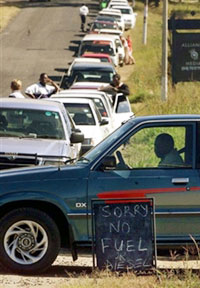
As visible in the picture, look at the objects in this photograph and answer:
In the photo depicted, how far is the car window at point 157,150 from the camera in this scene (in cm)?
963

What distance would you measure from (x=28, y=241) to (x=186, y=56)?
68.1 feet

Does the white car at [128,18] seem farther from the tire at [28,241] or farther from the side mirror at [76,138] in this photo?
the tire at [28,241]

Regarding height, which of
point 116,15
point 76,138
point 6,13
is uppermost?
point 76,138

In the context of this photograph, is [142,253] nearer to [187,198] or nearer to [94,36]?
[187,198]

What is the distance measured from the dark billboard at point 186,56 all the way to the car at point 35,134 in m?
14.4

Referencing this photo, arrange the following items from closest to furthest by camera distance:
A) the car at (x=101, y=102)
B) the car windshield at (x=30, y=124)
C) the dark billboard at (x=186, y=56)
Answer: the car windshield at (x=30, y=124), the car at (x=101, y=102), the dark billboard at (x=186, y=56)

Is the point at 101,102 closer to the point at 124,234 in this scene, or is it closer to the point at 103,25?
the point at 124,234

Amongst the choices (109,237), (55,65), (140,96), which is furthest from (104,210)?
(55,65)

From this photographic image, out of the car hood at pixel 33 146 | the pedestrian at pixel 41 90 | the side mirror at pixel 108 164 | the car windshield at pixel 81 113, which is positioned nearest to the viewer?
the side mirror at pixel 108 164

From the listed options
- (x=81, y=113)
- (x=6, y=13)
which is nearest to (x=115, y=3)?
(x=6, y=13)

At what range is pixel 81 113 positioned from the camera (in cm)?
1995

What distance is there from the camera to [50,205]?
378 inches

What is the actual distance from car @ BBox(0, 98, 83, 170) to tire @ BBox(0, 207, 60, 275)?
368 centimetres

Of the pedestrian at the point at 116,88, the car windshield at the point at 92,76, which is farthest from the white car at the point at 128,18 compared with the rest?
the pedestrian at the point at 116,88
